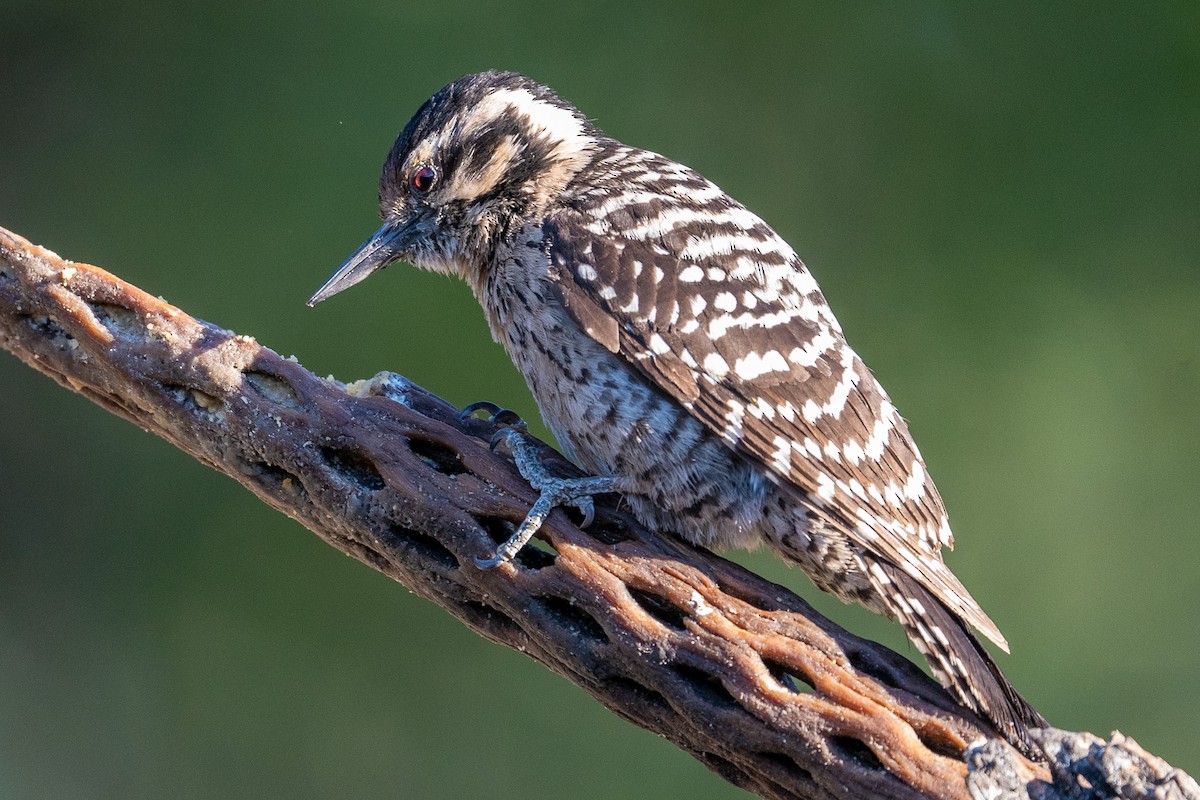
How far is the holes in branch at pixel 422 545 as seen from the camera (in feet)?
6.12

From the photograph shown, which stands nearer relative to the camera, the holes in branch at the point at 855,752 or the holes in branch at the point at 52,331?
the holes in branch at the point at 855,752

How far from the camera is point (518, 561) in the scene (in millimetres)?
1842

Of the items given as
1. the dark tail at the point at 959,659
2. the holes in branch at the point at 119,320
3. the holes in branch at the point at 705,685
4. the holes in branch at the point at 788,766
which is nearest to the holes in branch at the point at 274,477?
the holes in branch at the point at 119,320

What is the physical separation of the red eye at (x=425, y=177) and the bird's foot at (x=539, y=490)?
0.62m

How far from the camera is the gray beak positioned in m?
2.40

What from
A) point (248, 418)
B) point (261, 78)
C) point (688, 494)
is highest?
point (261, 78)

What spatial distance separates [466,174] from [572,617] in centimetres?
98

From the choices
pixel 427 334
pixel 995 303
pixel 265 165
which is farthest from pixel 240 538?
pixel 995 303

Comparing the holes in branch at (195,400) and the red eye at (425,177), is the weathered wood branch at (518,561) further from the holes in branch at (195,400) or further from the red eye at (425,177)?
the red eye at (425,177)

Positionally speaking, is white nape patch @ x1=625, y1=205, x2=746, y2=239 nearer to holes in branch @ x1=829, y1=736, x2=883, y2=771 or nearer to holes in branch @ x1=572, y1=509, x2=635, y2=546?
holes in branch @ x1=572, y1=509, x2=635, y2=546

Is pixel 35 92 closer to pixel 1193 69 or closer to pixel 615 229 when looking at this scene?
pixel 615 229

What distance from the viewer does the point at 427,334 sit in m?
3.77

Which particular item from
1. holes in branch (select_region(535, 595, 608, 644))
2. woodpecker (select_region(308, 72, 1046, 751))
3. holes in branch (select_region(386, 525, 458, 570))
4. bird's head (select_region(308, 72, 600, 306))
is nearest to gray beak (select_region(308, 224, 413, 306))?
bird's head (select_region(308, 72, 600, 306))

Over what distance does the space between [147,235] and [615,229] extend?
2.46 m
